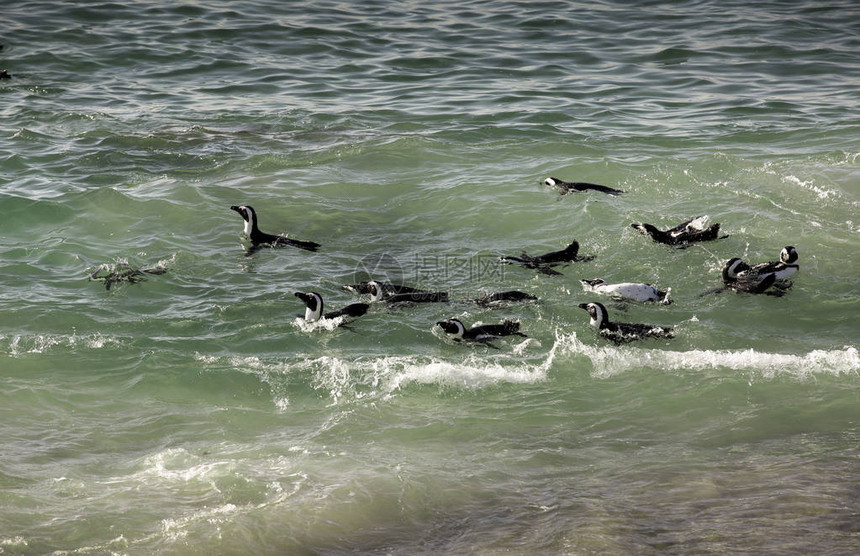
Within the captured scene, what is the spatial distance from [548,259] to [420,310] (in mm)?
2012

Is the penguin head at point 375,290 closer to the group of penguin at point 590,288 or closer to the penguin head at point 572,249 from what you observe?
the group of penguin at point 590,288

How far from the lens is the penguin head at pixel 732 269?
34.6 feet

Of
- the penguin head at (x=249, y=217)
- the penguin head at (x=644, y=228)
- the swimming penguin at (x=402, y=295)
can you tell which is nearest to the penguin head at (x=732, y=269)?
the penguin head at (x=644, y=228)

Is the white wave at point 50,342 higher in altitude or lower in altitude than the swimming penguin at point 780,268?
lower

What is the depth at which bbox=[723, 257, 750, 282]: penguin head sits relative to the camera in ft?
34.6

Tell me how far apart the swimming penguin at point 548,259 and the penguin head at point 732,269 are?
181 cm

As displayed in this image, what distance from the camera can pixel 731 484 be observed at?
6.70 m

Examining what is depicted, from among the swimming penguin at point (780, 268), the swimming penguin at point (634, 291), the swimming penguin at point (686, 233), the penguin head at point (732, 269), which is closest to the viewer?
the swimming penguin at point (634, 291)

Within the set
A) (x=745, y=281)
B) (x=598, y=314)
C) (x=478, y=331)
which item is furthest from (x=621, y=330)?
(x=745, y=281)

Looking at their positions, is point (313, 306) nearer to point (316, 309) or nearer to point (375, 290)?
point (316, 309)

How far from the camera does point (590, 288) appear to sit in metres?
10.5

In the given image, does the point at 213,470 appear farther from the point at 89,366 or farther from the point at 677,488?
the point at 677,488

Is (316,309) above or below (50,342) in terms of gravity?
above

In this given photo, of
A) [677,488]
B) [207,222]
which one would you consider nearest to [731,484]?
[677,488]
